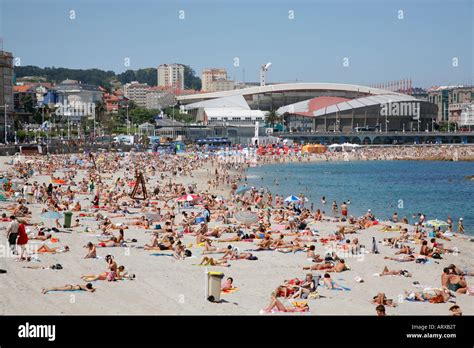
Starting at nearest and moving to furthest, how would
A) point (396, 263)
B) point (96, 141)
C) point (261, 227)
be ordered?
1. point (396, 263)
2. point (261, 227)
3. point (96, 141)

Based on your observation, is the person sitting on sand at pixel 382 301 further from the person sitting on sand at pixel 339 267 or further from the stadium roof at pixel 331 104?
the stadium roof at pixel 331 104

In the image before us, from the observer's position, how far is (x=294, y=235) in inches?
750

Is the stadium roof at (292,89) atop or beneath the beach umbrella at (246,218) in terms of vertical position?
atop

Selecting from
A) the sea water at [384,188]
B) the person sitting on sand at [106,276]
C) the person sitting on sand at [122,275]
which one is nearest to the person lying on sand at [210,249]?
the person sitting on sand at [122,275]

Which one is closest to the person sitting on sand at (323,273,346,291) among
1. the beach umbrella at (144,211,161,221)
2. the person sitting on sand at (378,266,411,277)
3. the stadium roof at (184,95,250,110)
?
the person sitting on sand at (378,266,411,277)

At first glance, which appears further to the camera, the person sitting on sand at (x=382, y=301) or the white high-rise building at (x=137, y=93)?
the white high-rise building at (x=137, y=93)

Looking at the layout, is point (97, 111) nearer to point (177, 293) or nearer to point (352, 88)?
point (352, 88)

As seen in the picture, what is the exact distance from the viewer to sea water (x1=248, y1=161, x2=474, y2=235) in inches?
1163

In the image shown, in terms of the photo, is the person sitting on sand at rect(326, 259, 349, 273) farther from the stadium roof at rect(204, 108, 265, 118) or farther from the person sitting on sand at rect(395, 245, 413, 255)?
the stadium roof at rect(204, 108, 265, 118)

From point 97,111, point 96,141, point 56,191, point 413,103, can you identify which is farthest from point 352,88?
point 56,191

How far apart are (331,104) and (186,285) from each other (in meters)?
107

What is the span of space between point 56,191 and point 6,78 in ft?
171

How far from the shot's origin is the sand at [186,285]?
10570mm

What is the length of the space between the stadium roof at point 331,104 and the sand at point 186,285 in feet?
318
